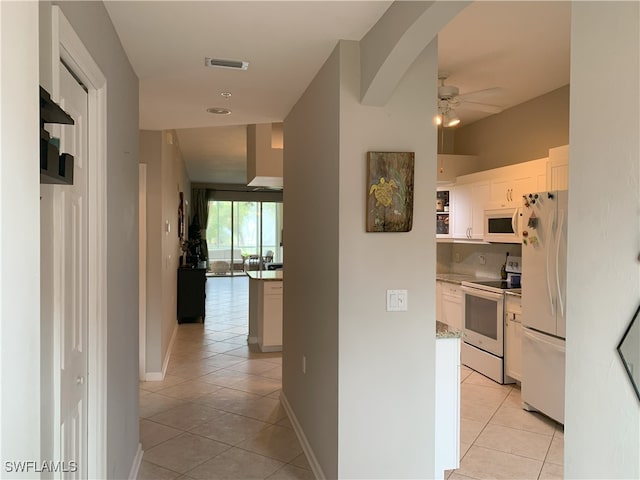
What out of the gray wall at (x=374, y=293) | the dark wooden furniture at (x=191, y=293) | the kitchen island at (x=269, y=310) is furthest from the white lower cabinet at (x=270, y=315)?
the gray wall at (x=374, y=293)

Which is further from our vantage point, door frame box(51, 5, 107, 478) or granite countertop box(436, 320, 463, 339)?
granite countertop box(436, 320, 463, 339)

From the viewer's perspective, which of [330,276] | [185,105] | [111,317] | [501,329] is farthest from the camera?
[501,329]

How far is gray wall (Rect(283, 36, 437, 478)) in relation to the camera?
91.4 inches

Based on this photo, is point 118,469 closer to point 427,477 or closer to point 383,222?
point 427,477

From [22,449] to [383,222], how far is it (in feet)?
5.81

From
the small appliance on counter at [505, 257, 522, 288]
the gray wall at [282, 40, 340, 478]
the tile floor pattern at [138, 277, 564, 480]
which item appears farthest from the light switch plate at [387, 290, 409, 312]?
the small appliance on counter at [505, 257, 522, 288]

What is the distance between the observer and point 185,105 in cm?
353

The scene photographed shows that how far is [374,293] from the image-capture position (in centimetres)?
236

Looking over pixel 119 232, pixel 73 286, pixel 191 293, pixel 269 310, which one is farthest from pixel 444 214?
pixel 73 286

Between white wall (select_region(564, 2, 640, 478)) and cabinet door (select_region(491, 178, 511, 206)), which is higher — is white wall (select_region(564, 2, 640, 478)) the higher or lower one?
the lower one

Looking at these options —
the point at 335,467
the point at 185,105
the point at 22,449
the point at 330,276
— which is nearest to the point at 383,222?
the point at 330,276

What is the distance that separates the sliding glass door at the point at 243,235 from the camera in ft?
45.0

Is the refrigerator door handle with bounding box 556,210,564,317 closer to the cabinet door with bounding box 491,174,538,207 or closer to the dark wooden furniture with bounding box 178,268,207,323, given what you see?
the cabinet door with bounding box 491,174,538,207

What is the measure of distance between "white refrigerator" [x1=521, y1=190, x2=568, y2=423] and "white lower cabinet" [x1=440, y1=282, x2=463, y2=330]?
3.97 feet
